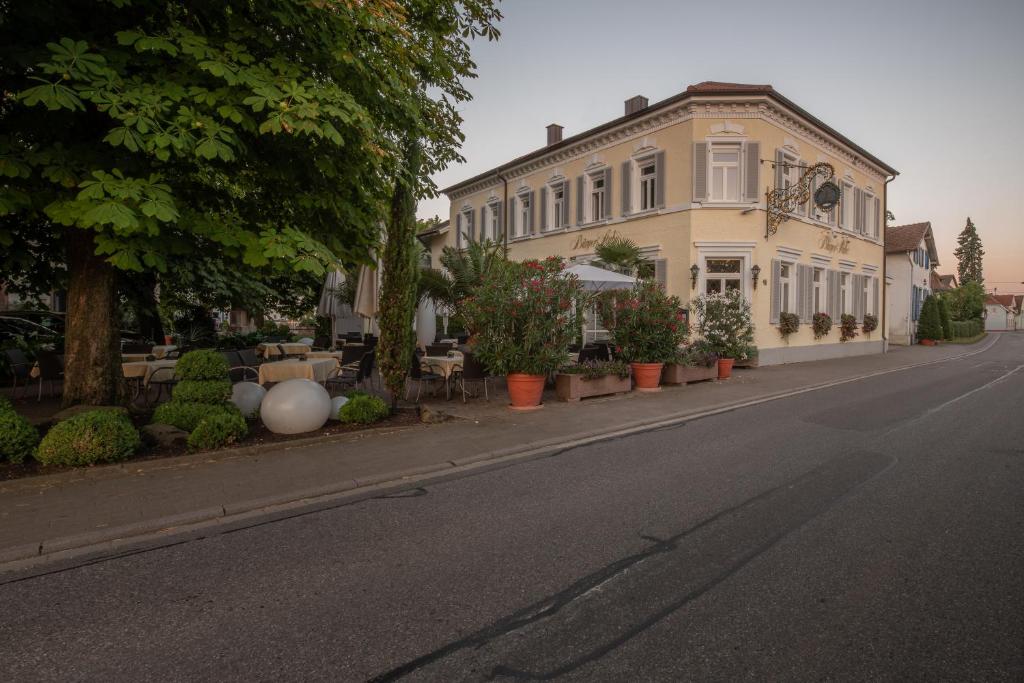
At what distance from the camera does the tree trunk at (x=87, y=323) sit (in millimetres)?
6816

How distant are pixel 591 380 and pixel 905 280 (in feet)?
109

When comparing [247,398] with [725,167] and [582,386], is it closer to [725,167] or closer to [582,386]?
[582,386]

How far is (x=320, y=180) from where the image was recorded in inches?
271

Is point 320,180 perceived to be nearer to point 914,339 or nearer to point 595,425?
point 595,425

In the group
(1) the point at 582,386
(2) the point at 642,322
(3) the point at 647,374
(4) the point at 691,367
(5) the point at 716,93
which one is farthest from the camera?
(5) the point at 716,93

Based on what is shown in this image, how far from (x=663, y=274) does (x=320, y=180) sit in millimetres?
13387

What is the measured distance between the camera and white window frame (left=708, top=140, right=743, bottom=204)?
17.5 meters

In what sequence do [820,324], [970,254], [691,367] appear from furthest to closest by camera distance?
1. [970,254]
2. [820,324]
3. [691,367]

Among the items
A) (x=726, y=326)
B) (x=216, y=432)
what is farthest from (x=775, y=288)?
(x=216, y=432)

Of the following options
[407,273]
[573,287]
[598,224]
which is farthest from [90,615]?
[598,224]

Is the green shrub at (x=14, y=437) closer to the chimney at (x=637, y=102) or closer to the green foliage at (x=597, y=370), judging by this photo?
the green foliage at (x=597, y=370)

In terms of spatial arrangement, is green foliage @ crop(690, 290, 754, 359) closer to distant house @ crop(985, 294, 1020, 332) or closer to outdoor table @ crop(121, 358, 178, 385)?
outdoor table @ crop(121, 358, 178, 385)

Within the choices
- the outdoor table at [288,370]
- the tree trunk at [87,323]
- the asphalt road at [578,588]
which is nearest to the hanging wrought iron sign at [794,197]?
the asphalt road at [578,588]

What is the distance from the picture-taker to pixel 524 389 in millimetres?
9461
